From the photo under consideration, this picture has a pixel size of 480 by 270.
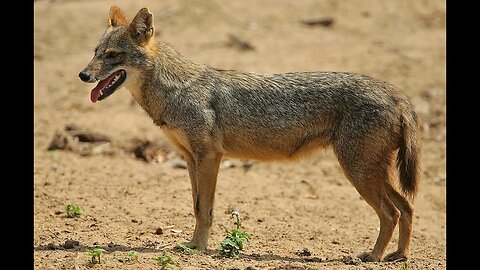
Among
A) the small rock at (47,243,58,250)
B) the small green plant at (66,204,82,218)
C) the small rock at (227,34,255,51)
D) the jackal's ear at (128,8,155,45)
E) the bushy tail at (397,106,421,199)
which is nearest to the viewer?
the small rock at (47,243,58,250)

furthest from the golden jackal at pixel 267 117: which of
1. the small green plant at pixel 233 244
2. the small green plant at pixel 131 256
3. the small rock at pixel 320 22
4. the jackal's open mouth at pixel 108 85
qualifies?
the small rock at pixel 320 22

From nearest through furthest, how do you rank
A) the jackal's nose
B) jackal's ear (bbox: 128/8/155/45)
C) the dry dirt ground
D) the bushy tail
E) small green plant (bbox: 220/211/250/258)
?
small green plant (bbox: 220/211/250/258)
the jackal's nose
the bushy tail
jackal's ear (bbox: 128/8/155/45)
the dry dirt ground

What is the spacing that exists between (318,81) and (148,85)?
180 centimetres

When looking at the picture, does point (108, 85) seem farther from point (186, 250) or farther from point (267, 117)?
point (186, 250)

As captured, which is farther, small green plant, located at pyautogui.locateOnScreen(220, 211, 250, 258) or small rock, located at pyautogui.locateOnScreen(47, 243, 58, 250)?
small rock, located at pyautogui.locateOnScreen(47, 243, 58, 250)

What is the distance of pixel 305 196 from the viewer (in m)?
11.5

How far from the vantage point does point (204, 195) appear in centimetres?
888

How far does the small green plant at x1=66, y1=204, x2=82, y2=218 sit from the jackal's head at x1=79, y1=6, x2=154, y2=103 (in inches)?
62.3

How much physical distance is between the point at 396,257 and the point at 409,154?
1.08 meters

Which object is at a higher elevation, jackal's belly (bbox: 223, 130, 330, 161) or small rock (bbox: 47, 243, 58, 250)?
jackal's belly (bbox: 223, 130, 330, 161)

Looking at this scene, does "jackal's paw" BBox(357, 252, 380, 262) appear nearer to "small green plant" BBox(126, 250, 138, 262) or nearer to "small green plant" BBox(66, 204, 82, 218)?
"small green plant" BBox(126, 250, 138, 262)

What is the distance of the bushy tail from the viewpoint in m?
8.90

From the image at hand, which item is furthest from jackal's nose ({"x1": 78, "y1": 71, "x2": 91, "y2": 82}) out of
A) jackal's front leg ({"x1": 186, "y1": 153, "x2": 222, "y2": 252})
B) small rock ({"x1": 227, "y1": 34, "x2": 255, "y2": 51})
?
small rock ({"x1": 227, "y1": 34, "x2": 255, "y2": 51})

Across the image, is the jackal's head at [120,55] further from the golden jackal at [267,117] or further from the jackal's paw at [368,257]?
the jackal's paw at [368,257]
